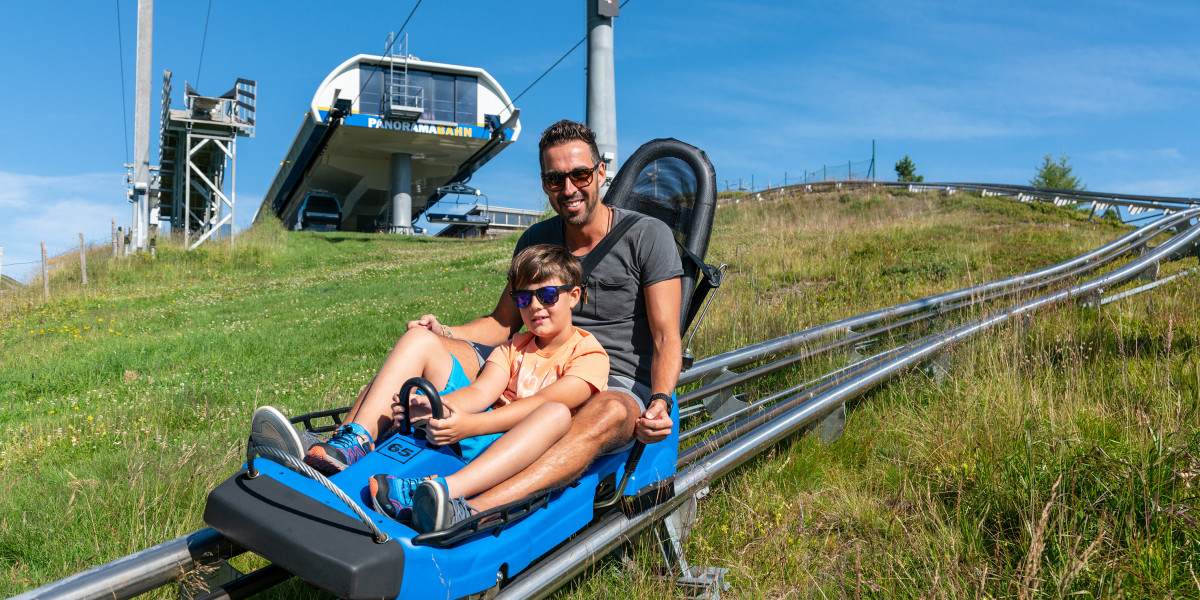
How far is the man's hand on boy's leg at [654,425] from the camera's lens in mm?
2992

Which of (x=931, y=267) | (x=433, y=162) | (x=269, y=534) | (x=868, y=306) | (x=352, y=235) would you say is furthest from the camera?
(x=433, y=162)

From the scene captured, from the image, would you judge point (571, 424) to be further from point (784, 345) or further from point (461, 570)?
point (784, 345)

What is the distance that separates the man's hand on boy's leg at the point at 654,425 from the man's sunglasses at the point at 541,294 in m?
0.59

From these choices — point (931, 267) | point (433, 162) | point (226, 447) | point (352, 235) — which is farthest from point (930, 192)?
point (433, 162)

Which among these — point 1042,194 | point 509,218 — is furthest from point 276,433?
point 509,218

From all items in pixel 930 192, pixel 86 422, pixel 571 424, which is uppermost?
pixel 930 192

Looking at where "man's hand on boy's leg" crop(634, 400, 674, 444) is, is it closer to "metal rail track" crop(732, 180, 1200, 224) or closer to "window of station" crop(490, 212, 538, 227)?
"metal rail track" crop(732, 180, 1200, 224)

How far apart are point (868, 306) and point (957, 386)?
137 inches

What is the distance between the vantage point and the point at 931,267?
9539mm

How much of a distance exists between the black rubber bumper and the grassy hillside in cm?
76

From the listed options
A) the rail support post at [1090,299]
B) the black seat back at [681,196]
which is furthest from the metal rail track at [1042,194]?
the black seat back at [681,196]

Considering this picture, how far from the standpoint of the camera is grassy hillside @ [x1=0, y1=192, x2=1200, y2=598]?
282 centimetres

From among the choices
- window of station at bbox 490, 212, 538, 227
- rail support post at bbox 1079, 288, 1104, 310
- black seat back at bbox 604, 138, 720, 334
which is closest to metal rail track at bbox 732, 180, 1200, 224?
rail support post at bbox 1079, 288, 1104, 310

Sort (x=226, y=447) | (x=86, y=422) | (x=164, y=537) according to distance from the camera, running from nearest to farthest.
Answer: (x=164, y=537)
(x=226, y=447)
(x=86, y=422)
